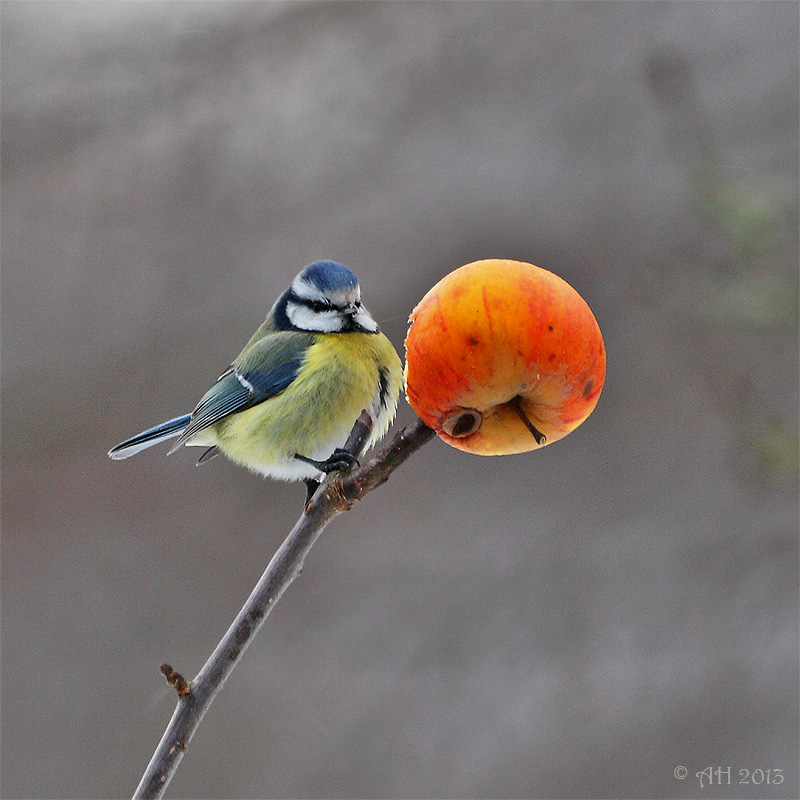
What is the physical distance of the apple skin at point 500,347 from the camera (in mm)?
980

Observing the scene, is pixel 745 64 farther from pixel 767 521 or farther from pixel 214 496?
pixel 214 496

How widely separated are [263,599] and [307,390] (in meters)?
0.80

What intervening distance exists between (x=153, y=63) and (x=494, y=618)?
3299 mm

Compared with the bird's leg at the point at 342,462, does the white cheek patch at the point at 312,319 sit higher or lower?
higher

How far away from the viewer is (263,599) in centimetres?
109

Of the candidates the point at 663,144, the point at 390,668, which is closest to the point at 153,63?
the point at 663,144

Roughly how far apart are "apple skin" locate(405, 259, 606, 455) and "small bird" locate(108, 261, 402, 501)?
0.68 m

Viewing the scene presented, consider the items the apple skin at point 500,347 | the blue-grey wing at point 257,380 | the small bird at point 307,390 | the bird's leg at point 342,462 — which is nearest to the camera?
the apple skin at point 500,347

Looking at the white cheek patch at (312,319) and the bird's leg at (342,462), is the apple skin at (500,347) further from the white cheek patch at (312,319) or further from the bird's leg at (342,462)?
the white cheek patch at (312,319)

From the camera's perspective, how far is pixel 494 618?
12.4 feet

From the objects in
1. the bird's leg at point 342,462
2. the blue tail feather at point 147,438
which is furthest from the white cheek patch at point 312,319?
the bird's leg at point 342,462

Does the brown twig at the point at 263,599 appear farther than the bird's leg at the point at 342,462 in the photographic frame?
No

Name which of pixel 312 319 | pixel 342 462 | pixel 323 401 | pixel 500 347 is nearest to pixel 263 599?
pixel 342 462

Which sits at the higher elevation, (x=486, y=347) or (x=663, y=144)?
(x=486, y=347)
